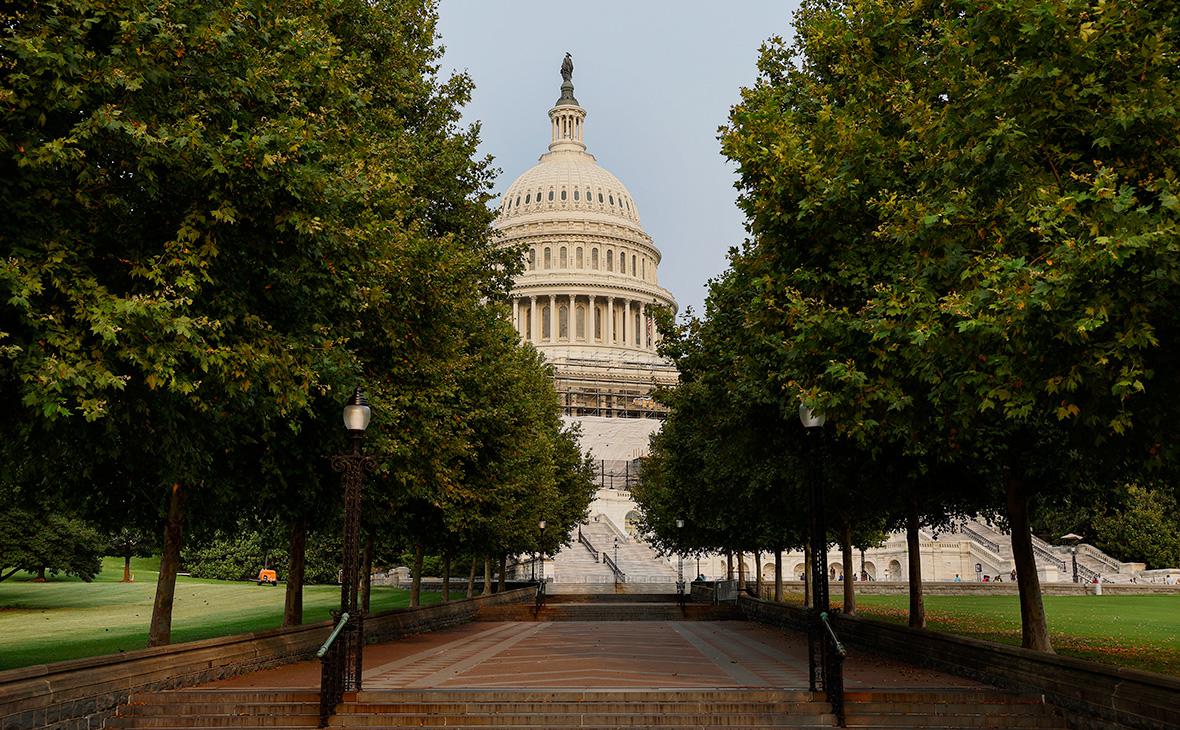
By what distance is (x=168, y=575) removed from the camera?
1808 cm

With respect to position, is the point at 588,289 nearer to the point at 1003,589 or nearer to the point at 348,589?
the point at 1003,589

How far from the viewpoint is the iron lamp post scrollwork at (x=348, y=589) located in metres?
13.6

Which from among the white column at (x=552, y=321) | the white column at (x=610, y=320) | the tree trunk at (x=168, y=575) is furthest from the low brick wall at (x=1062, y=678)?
the white column at (x=610, y=320)

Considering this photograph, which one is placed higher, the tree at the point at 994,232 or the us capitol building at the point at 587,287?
the us capitol building at the point at 587,287

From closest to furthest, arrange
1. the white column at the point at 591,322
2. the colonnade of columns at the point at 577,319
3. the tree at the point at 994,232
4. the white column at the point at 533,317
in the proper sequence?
the tree at the point at 994,232 < the white column at the point at 533,317 < the colonnade of columns at the point at 577,319 < the white column at the point at 591,322

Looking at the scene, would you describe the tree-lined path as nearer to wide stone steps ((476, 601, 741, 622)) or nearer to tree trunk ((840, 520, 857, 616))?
tree trunk ((840, 520, 857, 616))

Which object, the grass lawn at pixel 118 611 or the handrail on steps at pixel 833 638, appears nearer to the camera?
the handrail on steps at pixel 833 638

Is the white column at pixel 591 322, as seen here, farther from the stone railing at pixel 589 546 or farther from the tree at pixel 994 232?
the tree at pixel 994 232

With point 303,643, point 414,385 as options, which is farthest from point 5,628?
point 414,385

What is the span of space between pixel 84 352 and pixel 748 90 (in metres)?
13.7

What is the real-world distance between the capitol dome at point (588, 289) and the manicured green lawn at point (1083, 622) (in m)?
94.9

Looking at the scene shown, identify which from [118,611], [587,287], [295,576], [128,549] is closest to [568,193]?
[587,287]

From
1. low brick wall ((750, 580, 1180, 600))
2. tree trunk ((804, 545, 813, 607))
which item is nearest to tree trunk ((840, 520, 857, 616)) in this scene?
tree trunk ((804, 545, 813, 607))

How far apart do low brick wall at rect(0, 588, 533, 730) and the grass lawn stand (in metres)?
8.85
